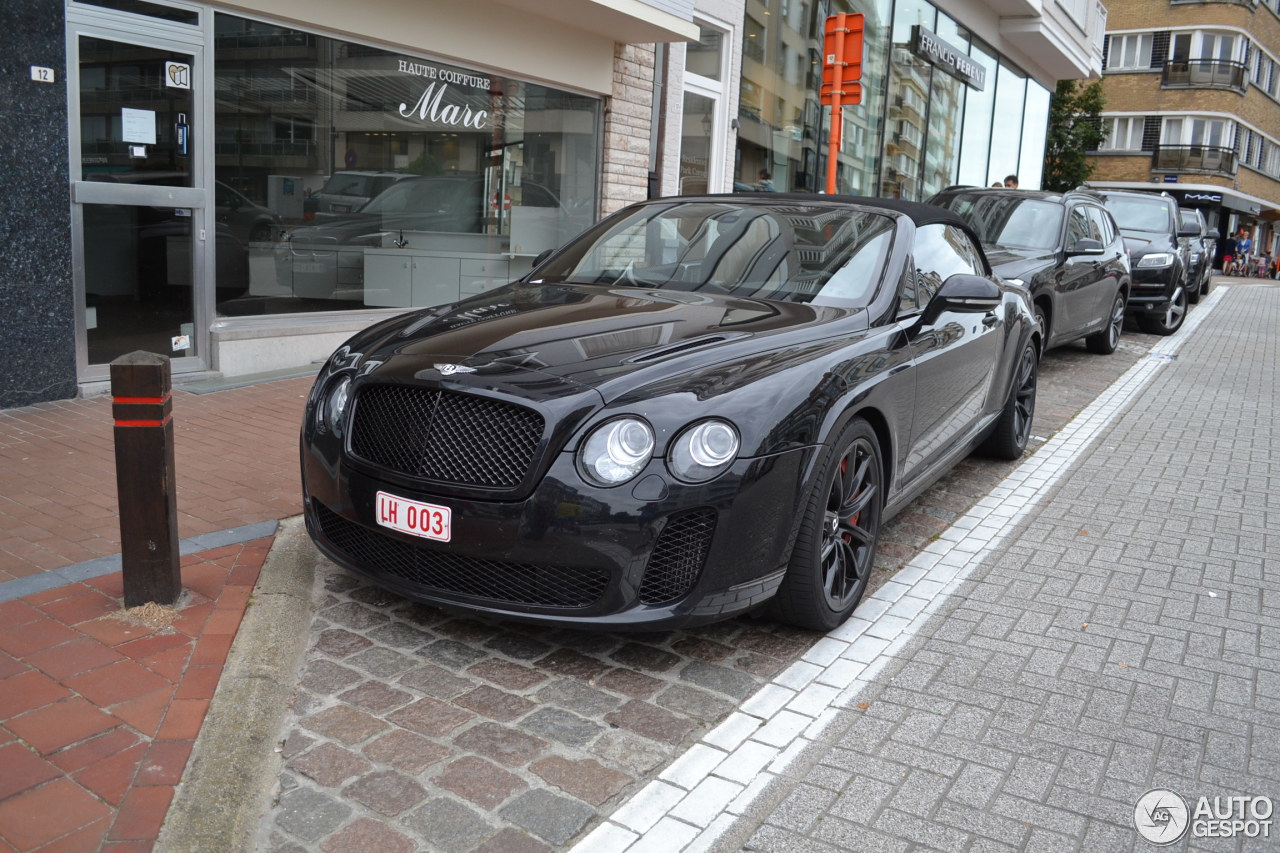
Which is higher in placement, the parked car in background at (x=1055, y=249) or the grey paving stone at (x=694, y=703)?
the parked car in background at (x=1055, y=249)

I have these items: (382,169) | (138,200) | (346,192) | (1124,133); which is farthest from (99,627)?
(1124,133)

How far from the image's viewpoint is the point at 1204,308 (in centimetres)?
2175

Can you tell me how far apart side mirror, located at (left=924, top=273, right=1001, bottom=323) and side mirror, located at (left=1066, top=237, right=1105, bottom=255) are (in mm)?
5891

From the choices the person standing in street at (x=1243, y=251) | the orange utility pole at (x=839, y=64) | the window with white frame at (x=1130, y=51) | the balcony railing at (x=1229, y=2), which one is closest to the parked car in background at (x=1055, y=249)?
the orange utility pole at (x=839, y=64)

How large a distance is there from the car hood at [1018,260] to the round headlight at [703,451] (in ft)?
20.1

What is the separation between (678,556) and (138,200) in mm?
5557

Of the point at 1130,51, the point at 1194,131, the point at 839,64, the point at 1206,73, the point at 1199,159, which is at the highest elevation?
the point at 1130,51

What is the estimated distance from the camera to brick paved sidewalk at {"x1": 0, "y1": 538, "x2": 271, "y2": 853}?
2.69 m

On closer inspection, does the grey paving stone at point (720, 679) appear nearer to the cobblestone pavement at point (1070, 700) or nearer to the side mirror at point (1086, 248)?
the cobblestone pavement at point (1070, 700)

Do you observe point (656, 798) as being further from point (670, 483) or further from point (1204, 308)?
point (1204, 308)

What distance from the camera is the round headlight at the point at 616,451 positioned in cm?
338

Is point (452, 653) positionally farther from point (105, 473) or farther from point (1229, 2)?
point (1229, 2)

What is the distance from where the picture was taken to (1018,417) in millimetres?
7094

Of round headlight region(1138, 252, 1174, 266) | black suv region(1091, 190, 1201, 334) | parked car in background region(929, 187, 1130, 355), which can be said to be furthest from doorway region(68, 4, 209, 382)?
round headlight region(1138, 252, 1174, 266)
